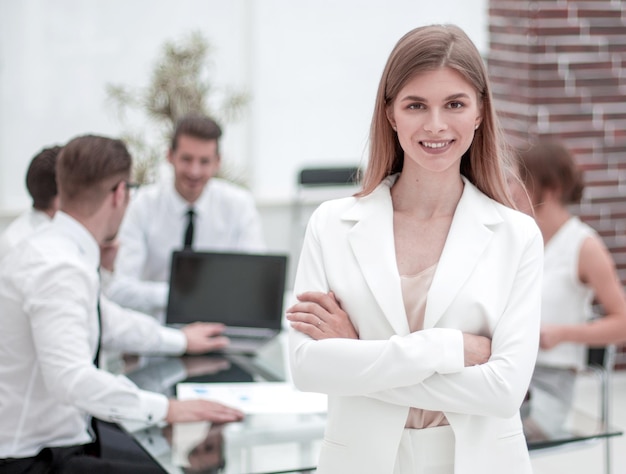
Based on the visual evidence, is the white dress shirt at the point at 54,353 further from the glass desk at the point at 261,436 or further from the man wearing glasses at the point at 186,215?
the man wearing glasses at the point at 186,215

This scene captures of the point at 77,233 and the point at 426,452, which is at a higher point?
the point at 77,233

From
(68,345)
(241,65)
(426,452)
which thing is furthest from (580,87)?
(426,452)

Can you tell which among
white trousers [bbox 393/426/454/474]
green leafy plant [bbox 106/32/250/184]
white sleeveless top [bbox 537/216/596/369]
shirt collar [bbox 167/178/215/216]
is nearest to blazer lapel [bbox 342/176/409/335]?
white trousers [bbox 393/426/454/474]

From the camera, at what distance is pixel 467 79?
1.76m

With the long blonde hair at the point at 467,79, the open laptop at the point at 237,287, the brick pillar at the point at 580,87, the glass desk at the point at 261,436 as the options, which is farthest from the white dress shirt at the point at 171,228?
the long blonde hair at the point at 467,79

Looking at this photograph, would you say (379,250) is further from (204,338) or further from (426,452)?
(204,338)

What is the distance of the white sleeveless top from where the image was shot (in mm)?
3527

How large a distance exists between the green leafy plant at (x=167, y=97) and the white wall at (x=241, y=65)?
22 centimetres

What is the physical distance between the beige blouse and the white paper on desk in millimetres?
798

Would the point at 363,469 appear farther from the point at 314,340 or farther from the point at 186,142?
the point at 186,142

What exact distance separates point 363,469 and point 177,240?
2525 mm

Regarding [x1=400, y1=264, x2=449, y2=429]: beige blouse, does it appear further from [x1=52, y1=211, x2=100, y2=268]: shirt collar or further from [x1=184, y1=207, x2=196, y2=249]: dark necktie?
[x1=184, y1=207, x2=196, y2=249]: dark necktie

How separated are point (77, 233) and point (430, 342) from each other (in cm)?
130

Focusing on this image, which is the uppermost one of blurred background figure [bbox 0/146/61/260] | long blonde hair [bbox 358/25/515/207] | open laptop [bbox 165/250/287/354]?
long blonde hair [bbox 358/25/515/207]
